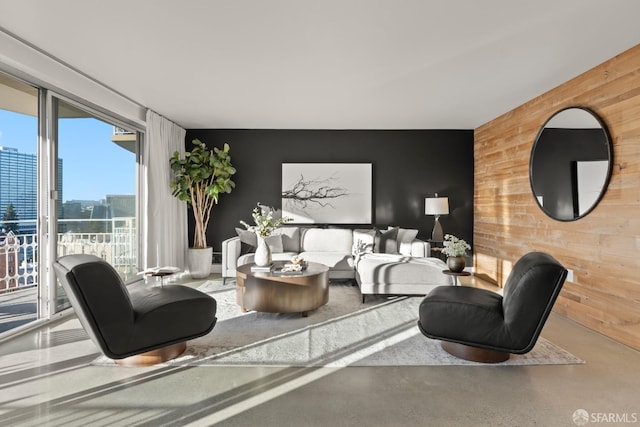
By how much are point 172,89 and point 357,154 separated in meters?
3.25

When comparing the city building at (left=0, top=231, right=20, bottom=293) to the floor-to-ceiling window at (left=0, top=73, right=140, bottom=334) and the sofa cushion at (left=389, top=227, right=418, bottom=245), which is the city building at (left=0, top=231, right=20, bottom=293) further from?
the sofa cushion at (left=389, top=227, right=418, bottom=245)

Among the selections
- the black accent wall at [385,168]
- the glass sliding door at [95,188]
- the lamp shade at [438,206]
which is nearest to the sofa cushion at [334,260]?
the black accent wall at [385,168]

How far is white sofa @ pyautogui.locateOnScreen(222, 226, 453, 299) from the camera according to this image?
4273mm

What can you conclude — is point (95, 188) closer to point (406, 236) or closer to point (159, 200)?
point (159, 200)

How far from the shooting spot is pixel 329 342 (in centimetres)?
304

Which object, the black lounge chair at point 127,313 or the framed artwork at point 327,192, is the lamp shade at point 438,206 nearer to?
the framed artwork at point 327,192

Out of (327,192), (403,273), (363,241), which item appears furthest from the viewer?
(327,192)

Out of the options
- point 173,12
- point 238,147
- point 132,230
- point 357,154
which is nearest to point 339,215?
point 357,154

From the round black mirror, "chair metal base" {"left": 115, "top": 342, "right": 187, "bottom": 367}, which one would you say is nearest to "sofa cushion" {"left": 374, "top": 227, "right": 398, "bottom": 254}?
the round black mirror

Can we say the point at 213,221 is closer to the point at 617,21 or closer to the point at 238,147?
the point at 238,147

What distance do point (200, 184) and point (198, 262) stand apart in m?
1.33

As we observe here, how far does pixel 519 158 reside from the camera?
4.77 metres

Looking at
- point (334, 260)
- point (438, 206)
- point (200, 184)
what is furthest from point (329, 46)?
point (200, 184)

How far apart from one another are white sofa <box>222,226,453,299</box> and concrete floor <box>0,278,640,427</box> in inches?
66.9
